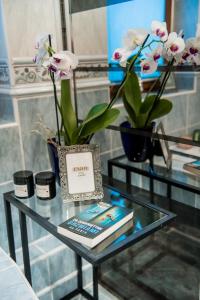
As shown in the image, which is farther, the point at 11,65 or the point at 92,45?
the point at 92,45

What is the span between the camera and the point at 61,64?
863mm

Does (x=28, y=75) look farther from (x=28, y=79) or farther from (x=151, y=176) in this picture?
(x=151, y=176)

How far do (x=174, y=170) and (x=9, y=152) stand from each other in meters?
0.63

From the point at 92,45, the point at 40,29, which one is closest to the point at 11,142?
the point at 40,29

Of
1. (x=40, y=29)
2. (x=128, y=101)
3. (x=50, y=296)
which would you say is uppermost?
(x=40, y=29)

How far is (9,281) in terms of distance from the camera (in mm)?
758

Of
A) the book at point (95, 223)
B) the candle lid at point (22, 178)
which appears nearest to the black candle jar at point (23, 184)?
the candle lid at point (22, 178)

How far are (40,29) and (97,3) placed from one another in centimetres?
28

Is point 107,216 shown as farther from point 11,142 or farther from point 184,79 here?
point 184,79

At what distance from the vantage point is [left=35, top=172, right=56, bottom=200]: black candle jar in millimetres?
1018

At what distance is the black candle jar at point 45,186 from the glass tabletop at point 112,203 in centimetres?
2

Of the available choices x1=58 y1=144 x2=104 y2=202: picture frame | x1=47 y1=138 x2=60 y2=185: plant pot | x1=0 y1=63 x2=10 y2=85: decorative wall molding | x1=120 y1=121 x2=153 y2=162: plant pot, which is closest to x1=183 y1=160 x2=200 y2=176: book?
x1=120 y1=121 x2=153 y2=162: plant pot

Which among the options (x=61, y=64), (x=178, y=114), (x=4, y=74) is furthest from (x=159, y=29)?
(x=178, y=114)

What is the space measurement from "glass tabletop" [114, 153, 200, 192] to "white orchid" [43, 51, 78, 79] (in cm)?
54
